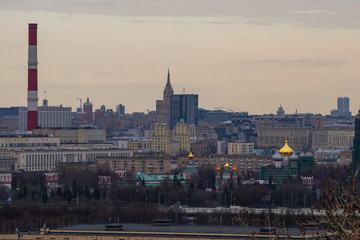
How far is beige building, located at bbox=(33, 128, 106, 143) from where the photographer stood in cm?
11416

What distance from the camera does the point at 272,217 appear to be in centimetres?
4944

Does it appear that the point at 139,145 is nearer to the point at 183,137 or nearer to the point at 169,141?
the point at 169,141

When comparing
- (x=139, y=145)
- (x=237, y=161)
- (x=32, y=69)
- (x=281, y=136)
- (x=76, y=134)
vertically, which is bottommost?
(x=237, y=161)

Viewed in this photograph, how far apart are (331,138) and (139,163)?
50.1 meters

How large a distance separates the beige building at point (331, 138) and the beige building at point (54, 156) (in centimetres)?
4122

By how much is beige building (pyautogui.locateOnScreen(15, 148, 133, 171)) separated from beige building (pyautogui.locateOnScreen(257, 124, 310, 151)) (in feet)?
140

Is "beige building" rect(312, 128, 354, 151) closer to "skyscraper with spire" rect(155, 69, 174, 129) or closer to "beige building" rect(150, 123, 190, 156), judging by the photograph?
"beige building" rect(150, 123, 190, 156)

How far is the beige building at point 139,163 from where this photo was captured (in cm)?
10156

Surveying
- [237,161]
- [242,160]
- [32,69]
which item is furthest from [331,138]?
[32,69]

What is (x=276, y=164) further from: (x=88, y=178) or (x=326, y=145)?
(x=326, y=145)

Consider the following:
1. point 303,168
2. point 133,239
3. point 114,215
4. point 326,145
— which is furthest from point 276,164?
point 326,145

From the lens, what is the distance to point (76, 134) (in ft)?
391

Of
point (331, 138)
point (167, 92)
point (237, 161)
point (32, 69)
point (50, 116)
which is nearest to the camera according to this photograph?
point (32, 69)

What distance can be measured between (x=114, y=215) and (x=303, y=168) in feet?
123
